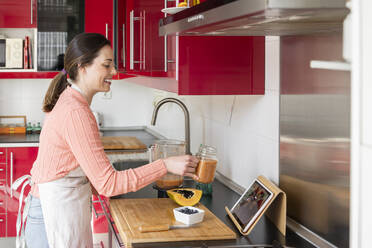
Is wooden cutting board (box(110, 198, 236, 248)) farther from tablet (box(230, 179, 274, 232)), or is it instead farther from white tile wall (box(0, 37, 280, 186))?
white tile wall (box(0, 37, 280, 186))

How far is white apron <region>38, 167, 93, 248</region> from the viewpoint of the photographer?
203 centimetres

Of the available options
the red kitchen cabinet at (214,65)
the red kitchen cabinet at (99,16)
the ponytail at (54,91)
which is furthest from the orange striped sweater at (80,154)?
the red kitchen cabinet at (99,16)

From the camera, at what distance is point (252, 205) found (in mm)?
1914

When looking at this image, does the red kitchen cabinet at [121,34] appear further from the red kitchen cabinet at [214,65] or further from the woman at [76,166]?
the woman at [76,166]

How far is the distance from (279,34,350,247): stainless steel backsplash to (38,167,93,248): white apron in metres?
0.77

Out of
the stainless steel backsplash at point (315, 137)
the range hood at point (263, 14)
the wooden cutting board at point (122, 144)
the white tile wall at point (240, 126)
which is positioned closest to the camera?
the range hood at point (263, 14)

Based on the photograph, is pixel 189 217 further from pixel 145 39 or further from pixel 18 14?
pixel 18 14

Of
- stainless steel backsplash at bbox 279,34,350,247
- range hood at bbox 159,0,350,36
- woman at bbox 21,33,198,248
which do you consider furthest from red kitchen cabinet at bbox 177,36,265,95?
range hood at bbox 159,0,350,36

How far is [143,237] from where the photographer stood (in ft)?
5.66

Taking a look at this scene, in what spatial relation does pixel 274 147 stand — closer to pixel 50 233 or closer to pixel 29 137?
pixel 50 233

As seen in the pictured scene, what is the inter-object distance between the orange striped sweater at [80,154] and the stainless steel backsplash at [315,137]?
485mm

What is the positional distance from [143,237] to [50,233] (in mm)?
522

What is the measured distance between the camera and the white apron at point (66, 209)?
2.03m

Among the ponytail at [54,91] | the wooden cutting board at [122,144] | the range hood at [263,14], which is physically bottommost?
the wooden cutting board at [122,144]
